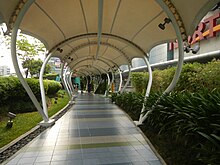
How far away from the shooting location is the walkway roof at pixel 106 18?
16.3ft

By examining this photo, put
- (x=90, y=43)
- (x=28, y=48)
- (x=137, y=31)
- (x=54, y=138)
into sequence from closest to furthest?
(x=54, y=138) < (x=137, y=31) < (x=90, y=43) < (x=28, y=48)

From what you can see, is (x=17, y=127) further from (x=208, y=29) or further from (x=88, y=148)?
(x=208, y=29)

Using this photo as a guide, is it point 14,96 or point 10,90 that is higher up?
point 10,90

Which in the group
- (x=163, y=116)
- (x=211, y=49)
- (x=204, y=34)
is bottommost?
(x=163, y=116)

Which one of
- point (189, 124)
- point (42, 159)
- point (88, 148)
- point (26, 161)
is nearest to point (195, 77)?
point (189, 124)

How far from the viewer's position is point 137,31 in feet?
24.4

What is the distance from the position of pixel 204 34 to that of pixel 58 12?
8.93 m

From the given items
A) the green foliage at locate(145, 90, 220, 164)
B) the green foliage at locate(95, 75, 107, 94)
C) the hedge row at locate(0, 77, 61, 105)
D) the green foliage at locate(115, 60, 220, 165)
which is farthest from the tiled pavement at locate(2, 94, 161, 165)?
the green foliage at locate(95, 75, 107, 94)

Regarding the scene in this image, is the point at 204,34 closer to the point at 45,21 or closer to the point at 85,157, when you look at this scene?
the point at 45,21

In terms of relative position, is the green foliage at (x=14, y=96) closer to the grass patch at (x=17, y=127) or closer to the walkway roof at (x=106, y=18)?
the grass patch at (x=17, y=127)

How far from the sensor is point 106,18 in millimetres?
6906

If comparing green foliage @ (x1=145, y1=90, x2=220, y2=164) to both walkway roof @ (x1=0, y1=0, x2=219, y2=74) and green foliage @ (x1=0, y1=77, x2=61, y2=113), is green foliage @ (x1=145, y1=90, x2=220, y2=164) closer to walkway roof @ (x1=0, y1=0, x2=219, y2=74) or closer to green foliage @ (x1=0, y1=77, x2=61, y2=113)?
walkway roof @ (x1=0, y1=0, x2=219, y2=74)

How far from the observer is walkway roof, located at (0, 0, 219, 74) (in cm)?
497

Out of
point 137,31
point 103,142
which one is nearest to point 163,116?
point 103,142
